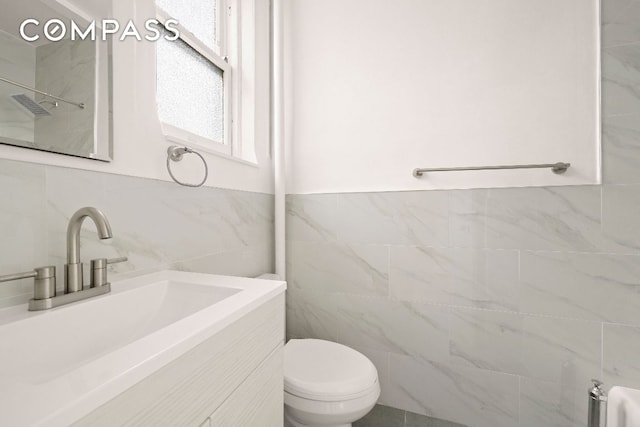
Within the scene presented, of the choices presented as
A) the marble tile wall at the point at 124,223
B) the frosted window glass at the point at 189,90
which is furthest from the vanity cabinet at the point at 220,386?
the frosted window glass at the point at 189,90

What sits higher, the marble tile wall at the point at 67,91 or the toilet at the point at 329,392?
the marble tile wall at the point at 67,91

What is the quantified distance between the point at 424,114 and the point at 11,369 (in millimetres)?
1656

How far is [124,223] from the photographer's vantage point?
0.88 meters

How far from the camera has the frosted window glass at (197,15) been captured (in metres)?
1.29

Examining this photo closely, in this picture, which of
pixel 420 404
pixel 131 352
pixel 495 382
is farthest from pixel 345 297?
pixel 131 352

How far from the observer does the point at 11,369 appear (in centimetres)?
51

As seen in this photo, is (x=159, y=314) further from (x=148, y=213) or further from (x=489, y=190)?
(x=489, y=190)

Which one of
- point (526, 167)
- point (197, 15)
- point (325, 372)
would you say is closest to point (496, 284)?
point (526, 167)

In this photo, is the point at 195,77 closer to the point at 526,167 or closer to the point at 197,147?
the point at 197,147

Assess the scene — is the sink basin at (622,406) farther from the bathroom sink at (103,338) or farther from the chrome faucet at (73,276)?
the chrome faucet at (73,276)

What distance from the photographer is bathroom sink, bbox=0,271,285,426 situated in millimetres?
325

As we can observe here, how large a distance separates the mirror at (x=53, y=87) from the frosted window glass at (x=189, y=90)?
38cm

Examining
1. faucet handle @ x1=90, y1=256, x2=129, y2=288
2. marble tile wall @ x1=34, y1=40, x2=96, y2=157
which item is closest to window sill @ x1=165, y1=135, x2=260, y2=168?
marble tile wall @ x1=34, y1=40, x2=96, y2=157

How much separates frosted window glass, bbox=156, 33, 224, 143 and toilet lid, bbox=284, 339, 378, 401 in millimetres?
1145
